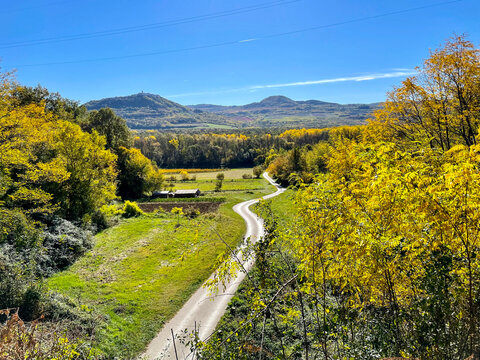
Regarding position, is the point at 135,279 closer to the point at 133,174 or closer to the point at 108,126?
the point at 133,174

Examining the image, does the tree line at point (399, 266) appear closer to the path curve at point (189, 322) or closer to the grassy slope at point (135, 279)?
the grassy slope at point (135, 279)

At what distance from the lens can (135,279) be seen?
59.6 ft

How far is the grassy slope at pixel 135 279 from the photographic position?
40.7ft

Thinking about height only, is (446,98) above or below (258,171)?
above

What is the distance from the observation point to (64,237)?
822 inches

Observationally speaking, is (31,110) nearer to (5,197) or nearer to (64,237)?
(5,197)

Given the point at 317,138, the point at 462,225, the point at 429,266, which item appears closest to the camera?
the point at 462,225

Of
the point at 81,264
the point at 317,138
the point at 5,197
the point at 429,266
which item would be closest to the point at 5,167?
the point at 5,197

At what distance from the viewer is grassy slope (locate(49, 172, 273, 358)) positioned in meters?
12.4

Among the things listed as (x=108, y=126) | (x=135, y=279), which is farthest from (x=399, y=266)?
(x=108, y=126)

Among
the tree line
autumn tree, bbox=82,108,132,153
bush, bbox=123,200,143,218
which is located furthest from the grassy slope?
autumn tree, bbox=82,108,132,153

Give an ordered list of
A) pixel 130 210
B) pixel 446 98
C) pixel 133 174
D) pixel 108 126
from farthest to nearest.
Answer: pixel 133 174 < pixel 108 126 < pixel 130 210 < pixel 446 98

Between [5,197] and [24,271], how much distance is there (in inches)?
A: 302

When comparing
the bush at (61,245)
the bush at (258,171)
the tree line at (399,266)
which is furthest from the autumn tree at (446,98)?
the bush at (258,171)
